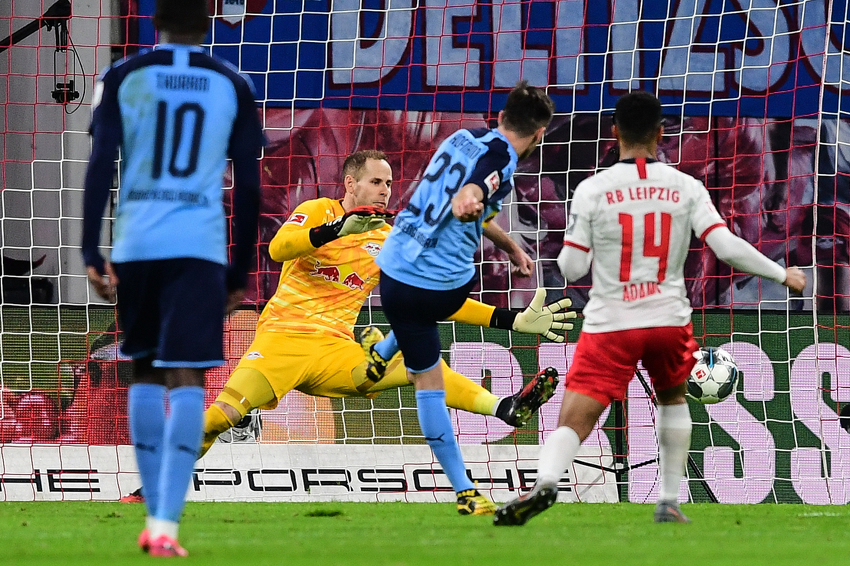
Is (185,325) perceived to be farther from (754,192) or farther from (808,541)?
(754,192)

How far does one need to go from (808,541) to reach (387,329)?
4.53m

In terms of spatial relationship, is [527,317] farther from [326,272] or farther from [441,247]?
[441,247]

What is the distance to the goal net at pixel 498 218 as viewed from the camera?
26.5ft

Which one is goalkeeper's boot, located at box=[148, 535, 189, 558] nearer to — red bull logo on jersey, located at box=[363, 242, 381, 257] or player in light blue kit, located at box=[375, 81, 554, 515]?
player in light blue kit, located at box=[375, 81, 554, 515]

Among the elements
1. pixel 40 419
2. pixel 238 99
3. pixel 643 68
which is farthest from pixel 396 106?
pixel 238 99

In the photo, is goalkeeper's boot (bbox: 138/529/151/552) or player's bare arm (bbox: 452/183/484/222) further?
player's bare arm (bbox: 452/183/484/222)

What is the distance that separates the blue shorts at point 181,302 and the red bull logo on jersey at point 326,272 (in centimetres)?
303

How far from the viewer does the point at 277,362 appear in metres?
6.45

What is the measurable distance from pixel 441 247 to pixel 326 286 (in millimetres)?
1668

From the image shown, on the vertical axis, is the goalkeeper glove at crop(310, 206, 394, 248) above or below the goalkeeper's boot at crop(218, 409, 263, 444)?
above

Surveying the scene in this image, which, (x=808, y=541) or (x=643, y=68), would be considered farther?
(x=643, y=68)

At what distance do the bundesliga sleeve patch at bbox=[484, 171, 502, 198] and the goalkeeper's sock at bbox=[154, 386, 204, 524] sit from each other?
1737 millimetres

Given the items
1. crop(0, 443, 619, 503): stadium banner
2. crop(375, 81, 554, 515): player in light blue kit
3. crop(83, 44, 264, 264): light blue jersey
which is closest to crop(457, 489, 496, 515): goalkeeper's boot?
crop(375, 81, 554, 515): player in light blue kit

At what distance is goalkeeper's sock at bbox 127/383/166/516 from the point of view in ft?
12.2
